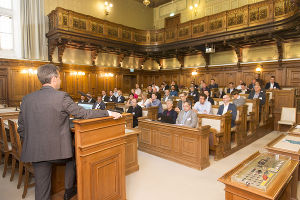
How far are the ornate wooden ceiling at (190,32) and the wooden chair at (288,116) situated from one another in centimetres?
341

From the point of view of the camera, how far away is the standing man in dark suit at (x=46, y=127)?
1806mm

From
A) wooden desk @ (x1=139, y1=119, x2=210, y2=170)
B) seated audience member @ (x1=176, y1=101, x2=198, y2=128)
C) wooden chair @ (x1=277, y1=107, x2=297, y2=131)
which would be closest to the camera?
wooden desk @ (x1=139, y1=119, x2=210, y2=170)

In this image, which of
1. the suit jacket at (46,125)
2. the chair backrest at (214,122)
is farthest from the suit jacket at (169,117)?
the suit jacket at (46,125)

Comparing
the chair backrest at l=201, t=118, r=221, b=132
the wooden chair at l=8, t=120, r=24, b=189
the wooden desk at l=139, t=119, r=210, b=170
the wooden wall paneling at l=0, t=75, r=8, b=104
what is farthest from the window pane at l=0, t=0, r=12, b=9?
the chair backrest at l=201, t=118, r=221, b=132

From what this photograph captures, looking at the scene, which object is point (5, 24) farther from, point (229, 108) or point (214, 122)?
point (229, 108)

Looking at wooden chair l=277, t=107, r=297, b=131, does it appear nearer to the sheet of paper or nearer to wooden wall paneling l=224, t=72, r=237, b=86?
the sheet of paper

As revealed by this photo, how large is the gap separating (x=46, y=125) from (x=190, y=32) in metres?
11.0

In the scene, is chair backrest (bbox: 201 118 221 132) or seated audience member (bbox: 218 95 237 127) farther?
seated audience member (bbox: 218 95 237 127)

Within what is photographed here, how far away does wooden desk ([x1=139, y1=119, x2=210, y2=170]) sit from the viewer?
151 inches

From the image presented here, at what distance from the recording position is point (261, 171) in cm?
202

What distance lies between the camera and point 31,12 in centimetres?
1002

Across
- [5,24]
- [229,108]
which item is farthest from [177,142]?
[5,24]

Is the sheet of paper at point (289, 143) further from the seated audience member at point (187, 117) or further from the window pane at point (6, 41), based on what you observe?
the window pane at point (6, 41)

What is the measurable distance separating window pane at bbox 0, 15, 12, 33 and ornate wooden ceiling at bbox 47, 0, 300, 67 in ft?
5.91
